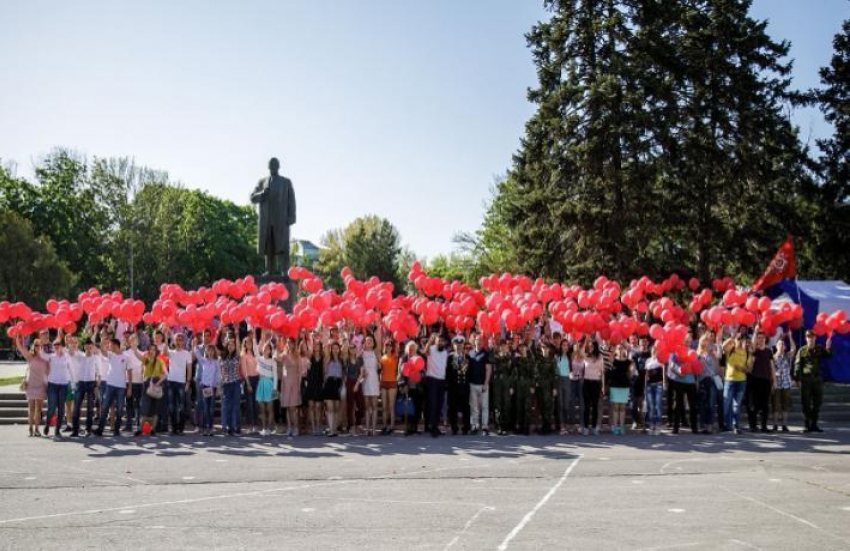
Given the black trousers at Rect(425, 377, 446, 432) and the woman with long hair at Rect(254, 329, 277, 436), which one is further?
the woman with long hair at Rect(254, 329, 277, 436)

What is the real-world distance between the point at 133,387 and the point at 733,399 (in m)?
11.7

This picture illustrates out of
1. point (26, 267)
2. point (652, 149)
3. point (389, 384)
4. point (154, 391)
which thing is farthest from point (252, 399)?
point (26, 267)

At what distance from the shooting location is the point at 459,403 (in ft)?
51.8

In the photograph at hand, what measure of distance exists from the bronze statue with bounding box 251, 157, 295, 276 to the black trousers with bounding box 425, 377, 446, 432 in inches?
292

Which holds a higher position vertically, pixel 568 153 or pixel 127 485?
pixel 568 153

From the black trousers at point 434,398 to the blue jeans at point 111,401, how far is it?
5772mm

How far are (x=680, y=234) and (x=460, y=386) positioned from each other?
16.2m

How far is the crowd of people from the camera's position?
15.3 meters

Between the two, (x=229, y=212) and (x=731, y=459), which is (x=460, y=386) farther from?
(x=229, y=212)

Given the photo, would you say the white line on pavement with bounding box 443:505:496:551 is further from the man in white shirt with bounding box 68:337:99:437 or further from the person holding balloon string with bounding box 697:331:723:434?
the man in white shirt with bounding box 68:337:99:437

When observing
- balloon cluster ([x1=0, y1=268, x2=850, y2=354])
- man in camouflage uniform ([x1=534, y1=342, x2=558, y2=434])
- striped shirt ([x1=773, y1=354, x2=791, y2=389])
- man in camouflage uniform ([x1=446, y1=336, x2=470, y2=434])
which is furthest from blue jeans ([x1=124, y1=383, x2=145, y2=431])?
striped shirt ([x1=773, y1=354, x2=791, y2=389])

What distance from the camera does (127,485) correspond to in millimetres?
9875

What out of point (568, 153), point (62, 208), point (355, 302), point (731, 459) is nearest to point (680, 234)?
point (568, 153)

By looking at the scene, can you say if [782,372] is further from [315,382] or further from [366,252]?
[366,252]
